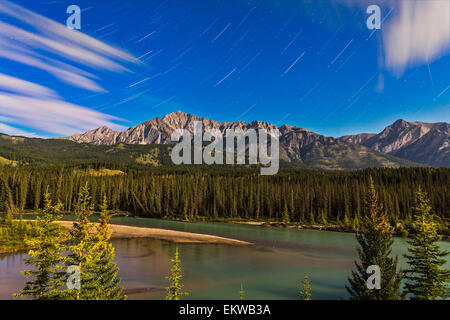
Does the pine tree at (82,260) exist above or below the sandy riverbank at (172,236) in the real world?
above

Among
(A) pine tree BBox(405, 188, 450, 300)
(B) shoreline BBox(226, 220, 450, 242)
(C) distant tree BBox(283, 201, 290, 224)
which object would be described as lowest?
(B) shoreline BBox(226, 220, 450, 242)

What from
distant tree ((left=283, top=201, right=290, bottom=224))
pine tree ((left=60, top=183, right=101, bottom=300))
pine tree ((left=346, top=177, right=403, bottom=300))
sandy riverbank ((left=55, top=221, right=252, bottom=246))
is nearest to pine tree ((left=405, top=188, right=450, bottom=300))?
pine tree ((left=346, top=177, right=403, bottom=300))

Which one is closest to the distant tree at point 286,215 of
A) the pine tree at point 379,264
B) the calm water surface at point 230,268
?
the calm water surface at point 230,268

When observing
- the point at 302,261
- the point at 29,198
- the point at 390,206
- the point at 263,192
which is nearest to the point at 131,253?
the point at 302,261

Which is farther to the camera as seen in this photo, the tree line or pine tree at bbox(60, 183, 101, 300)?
the tree line

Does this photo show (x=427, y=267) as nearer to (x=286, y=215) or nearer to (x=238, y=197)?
(x=286, y=215)

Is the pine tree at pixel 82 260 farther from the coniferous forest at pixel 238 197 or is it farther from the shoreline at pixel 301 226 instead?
the coniferous forest at pixel 238 197

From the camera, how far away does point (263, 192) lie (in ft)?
452

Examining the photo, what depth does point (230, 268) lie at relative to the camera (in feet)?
141

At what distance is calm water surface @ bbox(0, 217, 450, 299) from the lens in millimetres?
A: 32031

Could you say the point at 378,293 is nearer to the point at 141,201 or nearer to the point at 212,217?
the point at 212,217

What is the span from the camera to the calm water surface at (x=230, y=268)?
32031 mm

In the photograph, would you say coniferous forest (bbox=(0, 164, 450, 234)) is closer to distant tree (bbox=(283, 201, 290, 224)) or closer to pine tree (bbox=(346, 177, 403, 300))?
distant tree (bbox=(283, 201, 290, 224))

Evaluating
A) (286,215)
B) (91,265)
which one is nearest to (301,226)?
(286,215)
